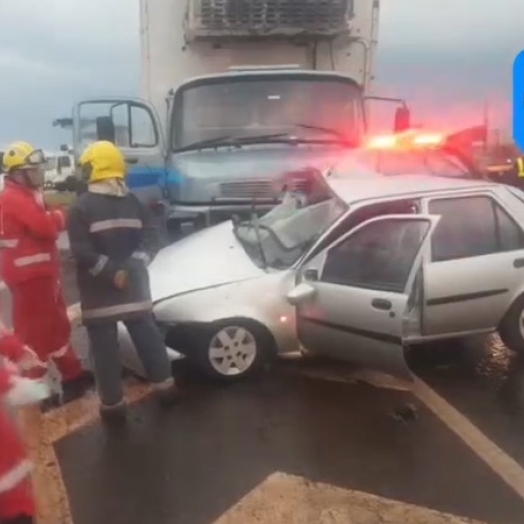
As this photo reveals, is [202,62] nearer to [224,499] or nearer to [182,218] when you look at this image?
[182,218]

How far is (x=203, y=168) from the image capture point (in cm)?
935

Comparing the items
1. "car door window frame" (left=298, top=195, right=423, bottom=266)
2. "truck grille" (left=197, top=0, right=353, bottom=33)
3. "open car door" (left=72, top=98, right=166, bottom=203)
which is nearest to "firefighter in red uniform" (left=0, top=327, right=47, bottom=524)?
"car door window frame" (left=298, top=195, right=423, bottom=266)

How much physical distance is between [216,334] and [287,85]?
13.6ft

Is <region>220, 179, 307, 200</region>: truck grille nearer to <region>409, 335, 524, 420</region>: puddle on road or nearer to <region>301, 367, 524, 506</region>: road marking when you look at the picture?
<region>409, 335, 524, 420</region>: puddle on road

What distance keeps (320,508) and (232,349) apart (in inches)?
87.1

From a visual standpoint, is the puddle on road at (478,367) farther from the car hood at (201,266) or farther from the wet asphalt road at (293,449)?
the car hood at (201,266)

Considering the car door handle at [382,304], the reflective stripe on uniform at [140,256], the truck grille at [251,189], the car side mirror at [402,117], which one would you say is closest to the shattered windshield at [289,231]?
the car door handle at [382,304]

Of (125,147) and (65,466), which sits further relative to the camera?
(125,147)

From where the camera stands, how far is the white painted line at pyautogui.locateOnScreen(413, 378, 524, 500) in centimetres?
494

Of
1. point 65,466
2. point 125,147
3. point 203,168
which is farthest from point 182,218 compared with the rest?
point 65,466

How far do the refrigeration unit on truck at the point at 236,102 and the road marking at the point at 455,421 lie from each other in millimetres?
2633

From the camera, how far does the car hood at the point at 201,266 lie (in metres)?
6.70

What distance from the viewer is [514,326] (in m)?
7.01

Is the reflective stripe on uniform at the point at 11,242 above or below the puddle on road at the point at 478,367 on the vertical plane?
above
